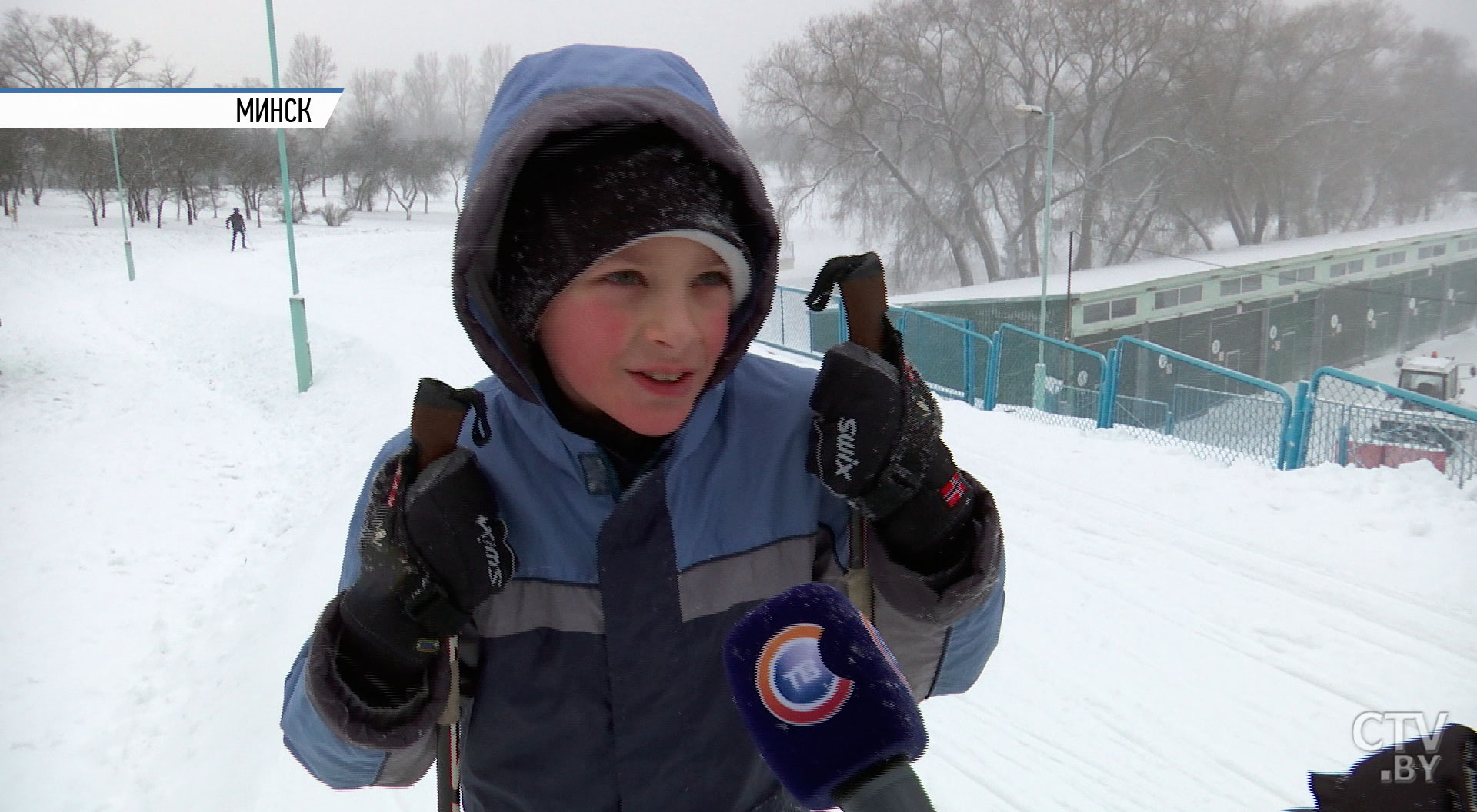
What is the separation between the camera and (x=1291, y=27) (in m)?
24.3

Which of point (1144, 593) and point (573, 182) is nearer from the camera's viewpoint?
point (573, 182)

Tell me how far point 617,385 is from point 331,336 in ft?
46.9

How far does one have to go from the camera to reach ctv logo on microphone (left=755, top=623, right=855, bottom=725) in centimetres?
72

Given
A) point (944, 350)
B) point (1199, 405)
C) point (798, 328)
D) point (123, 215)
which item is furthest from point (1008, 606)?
point (123, 215)

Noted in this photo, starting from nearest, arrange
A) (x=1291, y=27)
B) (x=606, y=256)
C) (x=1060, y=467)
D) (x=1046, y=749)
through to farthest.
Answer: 1. (x=606, y=256)
2. (x=1046, y=749)
3. (x=1060, y=467)
4. (x=1291, y=27)

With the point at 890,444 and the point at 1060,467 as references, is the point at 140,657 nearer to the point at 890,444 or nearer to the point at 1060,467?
the point at 890,444

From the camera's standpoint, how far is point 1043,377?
12.8m

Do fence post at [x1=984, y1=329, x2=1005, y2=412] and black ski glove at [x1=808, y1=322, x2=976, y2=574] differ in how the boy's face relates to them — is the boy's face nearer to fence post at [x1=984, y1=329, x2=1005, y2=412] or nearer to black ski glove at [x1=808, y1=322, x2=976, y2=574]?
black ski glove at [x1=808, y1=322, x2=976, y2=574]

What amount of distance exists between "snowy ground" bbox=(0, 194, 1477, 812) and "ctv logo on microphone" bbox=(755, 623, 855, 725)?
1.84 feet

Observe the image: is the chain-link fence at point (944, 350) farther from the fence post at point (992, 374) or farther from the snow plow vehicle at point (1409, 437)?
the snow plow vehicle at point (1409, 437)

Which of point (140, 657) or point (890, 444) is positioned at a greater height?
point (890, 444)

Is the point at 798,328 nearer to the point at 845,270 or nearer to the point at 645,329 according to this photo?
the point at 845,270

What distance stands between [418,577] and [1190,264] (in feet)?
91.1

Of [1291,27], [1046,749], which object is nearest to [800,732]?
[1046,749]
